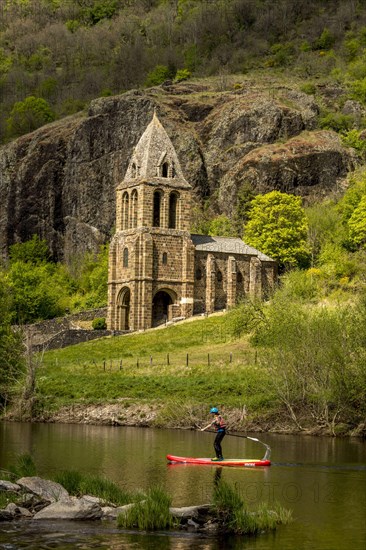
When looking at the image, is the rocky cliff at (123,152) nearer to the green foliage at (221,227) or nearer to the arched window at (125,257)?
the green foliage at (221,227)

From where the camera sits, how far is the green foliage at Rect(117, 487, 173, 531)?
3141 cm

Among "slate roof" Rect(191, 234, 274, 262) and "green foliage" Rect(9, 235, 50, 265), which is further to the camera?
Answer: "green foliage" Rect(9, 235, 50, 265)

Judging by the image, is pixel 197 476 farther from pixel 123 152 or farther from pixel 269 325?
pixel 123 152

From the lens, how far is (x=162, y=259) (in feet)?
346

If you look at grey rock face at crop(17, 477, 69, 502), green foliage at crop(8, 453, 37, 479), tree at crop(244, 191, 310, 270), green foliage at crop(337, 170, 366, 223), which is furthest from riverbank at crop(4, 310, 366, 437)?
green foliage at crop(337, 170, 366, 223)

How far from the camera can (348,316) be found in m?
62.1

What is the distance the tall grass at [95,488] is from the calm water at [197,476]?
1616 mm

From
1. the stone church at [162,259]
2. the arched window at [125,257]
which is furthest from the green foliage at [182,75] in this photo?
the arched window at [125,257]

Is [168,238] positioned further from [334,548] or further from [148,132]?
[334,548]

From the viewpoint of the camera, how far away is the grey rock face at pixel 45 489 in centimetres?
3347

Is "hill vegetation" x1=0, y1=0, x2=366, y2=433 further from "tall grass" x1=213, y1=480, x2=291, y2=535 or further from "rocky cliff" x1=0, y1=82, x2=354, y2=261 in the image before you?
"tall grass" x1=213, y1=480, x2=291, y2=535

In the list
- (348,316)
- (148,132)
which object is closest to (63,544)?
(348,316)

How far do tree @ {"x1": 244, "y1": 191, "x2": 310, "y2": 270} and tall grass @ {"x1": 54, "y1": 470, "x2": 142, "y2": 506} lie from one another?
83.4m

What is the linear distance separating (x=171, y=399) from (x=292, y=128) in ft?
305
